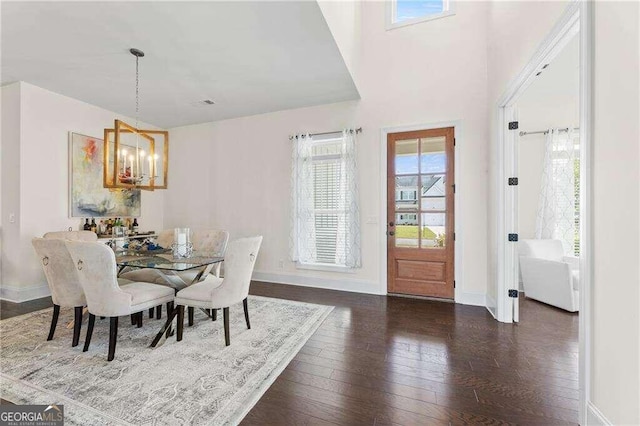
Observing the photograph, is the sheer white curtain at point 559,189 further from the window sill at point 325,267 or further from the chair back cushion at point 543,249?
the window sill at point 325,267

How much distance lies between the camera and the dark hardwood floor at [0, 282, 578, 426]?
165cm

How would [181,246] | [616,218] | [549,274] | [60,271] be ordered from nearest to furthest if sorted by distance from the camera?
[616,218]
[60,271]
[181,246]
[549,274]

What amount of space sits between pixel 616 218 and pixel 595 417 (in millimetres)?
1050

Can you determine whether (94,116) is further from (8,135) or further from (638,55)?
(638,55)

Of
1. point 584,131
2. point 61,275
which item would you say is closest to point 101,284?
point 61,275

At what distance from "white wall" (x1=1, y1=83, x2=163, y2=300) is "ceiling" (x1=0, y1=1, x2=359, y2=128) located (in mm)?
320

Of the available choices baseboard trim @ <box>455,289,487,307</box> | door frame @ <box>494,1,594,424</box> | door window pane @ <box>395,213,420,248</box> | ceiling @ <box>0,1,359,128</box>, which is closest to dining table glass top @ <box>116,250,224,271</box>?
ceiling @ <box>0,1,359,128</box>

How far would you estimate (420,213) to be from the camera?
3.93 m

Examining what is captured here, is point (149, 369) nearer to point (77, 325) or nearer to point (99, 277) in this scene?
point (99, 277)

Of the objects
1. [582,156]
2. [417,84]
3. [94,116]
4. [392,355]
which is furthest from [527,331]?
[94,116]

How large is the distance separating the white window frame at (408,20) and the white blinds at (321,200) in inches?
68.8

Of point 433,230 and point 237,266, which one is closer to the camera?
point 237,266

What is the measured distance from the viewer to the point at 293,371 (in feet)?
6.88

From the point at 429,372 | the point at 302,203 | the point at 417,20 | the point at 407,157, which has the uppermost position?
the point at 417,20
